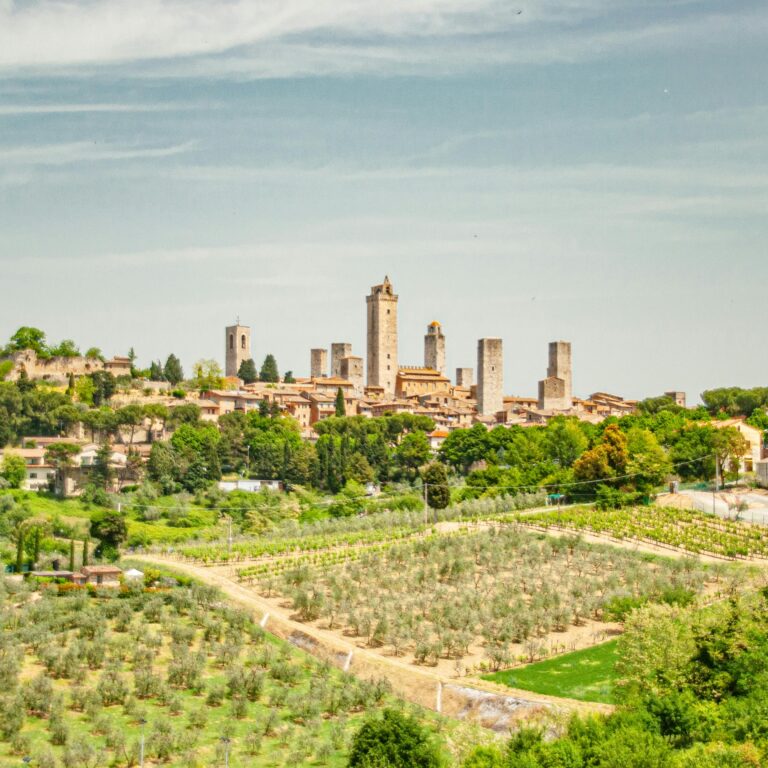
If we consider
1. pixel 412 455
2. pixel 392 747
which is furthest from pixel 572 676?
pixel 412 455

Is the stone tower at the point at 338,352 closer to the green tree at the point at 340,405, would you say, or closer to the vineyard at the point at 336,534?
the green tree at the point at 340,405

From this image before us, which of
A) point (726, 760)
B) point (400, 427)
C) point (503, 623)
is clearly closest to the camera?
point (726, 760)

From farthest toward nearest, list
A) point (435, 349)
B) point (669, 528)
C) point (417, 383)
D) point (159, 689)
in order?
point (435, 349) < point (417, 383) < point (669, 528) < point (159, 689)

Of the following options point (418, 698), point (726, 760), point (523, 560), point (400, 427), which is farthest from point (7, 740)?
point (400, 427)

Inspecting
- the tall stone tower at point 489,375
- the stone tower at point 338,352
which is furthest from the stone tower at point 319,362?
the tall stone tower at point 489,375

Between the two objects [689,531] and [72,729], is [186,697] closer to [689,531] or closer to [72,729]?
[72,729]

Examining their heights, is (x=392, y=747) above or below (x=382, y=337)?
below

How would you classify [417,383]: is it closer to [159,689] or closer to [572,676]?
[572,676]

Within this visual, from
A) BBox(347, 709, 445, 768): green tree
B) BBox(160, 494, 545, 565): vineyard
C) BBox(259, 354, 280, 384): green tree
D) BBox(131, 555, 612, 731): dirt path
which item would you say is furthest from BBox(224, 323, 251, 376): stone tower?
BBox(347, 709, 445, 768): green tree

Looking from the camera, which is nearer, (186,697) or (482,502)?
(186,697)
